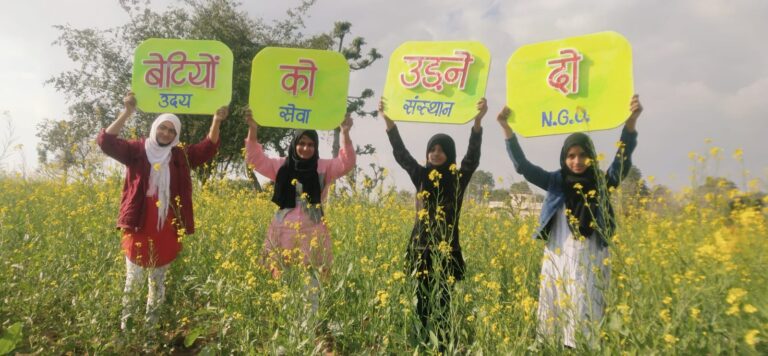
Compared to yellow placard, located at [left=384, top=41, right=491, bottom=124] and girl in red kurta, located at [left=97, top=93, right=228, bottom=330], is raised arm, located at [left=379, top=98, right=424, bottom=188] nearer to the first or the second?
yellow placard, located at [left=384, top=41, right=491, bottom=124]

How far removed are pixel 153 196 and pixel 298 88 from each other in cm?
114

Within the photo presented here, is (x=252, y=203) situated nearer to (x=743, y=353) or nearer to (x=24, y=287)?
(x=24, y=287)

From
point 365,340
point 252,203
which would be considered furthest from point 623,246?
point 252,203

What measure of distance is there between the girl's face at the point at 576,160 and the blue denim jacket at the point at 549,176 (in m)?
0.10

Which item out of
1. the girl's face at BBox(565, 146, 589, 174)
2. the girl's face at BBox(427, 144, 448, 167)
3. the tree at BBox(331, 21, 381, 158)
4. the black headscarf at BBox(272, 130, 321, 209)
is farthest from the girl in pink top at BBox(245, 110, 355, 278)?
the tree at BBox(331, 21, 381, 158)

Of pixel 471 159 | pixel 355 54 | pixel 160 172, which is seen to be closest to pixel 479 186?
pixel 471 159

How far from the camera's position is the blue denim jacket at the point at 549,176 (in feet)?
7.94

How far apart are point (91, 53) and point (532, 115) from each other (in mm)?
17209

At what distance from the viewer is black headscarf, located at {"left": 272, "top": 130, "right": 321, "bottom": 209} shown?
9.43 feet

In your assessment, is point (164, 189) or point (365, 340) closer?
point (365, 340)

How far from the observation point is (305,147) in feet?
9.52

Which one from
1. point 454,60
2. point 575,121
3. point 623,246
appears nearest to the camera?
point 623,246

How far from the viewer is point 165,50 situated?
10.2 ft

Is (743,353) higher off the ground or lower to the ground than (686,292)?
lower
